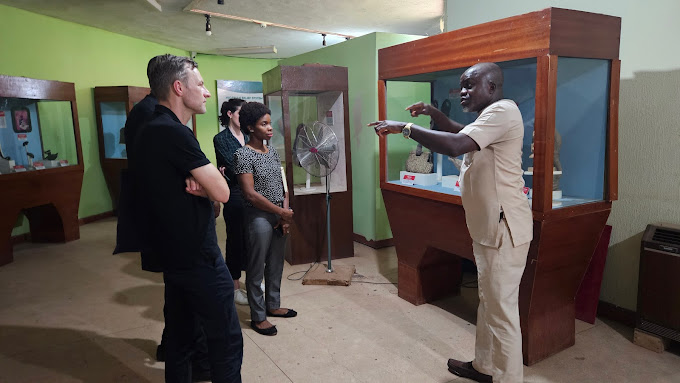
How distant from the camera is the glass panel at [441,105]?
2.98 m

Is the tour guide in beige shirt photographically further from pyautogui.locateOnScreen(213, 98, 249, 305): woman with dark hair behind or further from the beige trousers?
pyautogui.locateOnScreen(213, 98, 249, 305): woman with dark hair behind

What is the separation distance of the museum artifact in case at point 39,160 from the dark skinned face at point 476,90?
495 centimetres

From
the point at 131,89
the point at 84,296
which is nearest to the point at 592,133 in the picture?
the point at 84,296

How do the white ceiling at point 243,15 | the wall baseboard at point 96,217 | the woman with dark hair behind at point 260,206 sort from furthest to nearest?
the wall baseboard at point 96,217
the white ceiling at point 243,15
the woman with dark hair behind at point 260,206

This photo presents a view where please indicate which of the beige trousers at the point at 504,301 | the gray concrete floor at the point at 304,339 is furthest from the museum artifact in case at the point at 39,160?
the beige trousers at the point at 504,301

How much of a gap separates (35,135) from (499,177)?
235 inches

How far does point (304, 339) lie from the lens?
299 cm

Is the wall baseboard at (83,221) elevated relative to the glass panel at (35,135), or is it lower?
lower

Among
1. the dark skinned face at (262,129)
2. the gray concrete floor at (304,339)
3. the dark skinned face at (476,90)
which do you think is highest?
the dark skinned face at (476,90)

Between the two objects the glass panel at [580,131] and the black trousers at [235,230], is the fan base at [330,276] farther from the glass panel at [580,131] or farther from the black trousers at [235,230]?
the glass panel at [580,131]

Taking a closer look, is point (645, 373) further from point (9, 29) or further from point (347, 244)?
point (9, 29)

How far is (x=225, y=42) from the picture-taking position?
805cm

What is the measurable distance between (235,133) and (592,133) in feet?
8.30

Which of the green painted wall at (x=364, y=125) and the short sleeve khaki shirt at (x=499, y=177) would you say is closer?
the short sleeve khaki shirt at (x=499, y=177)
